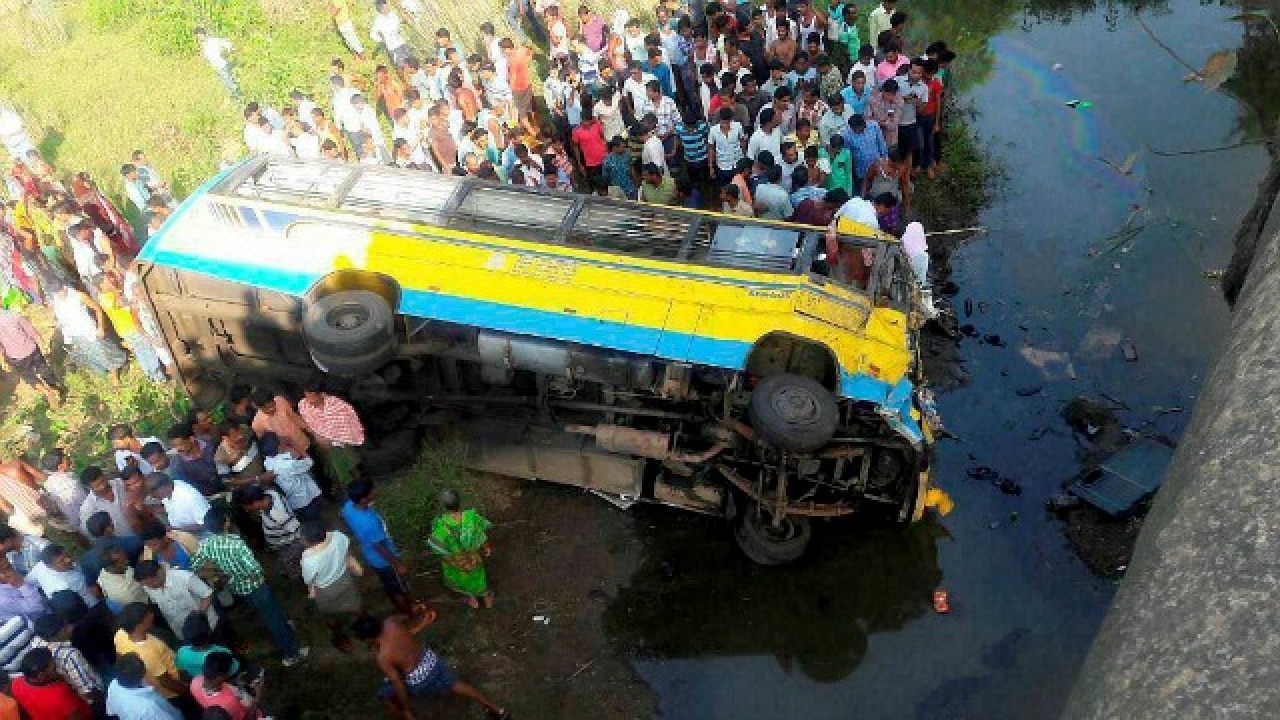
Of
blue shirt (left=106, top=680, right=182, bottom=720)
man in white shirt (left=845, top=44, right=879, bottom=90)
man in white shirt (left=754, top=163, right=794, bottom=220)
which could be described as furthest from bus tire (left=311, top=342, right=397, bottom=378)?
man in white shirt (left=845, top=44, right=879, bottom=90)

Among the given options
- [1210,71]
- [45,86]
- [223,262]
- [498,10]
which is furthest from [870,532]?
[45,86]

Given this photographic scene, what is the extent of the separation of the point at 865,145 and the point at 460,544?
6.30 meters

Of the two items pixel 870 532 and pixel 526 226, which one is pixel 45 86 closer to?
pixel 526 226

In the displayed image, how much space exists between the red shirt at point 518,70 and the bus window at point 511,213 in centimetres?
391

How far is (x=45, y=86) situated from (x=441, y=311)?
10.3 meters

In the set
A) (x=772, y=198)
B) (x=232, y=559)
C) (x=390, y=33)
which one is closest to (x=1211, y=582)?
(x=232, y=559)

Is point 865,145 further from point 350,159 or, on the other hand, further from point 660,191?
point 350,159

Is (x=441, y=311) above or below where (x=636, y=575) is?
above

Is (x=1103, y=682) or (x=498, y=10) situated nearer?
(x=1103, y=682)

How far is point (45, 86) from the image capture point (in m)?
14.3

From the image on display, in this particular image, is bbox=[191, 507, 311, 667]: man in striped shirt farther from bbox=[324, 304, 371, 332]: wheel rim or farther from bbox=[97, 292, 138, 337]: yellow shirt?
bbox=[97, 292, 138, 337]: yellow shirt

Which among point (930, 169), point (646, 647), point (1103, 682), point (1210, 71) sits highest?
point (1210, 71)

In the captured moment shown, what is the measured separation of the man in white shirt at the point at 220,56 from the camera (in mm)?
12719

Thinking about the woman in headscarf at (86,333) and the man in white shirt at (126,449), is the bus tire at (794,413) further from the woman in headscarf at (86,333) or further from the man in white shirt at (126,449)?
the woman in headscarf at (86,333)
